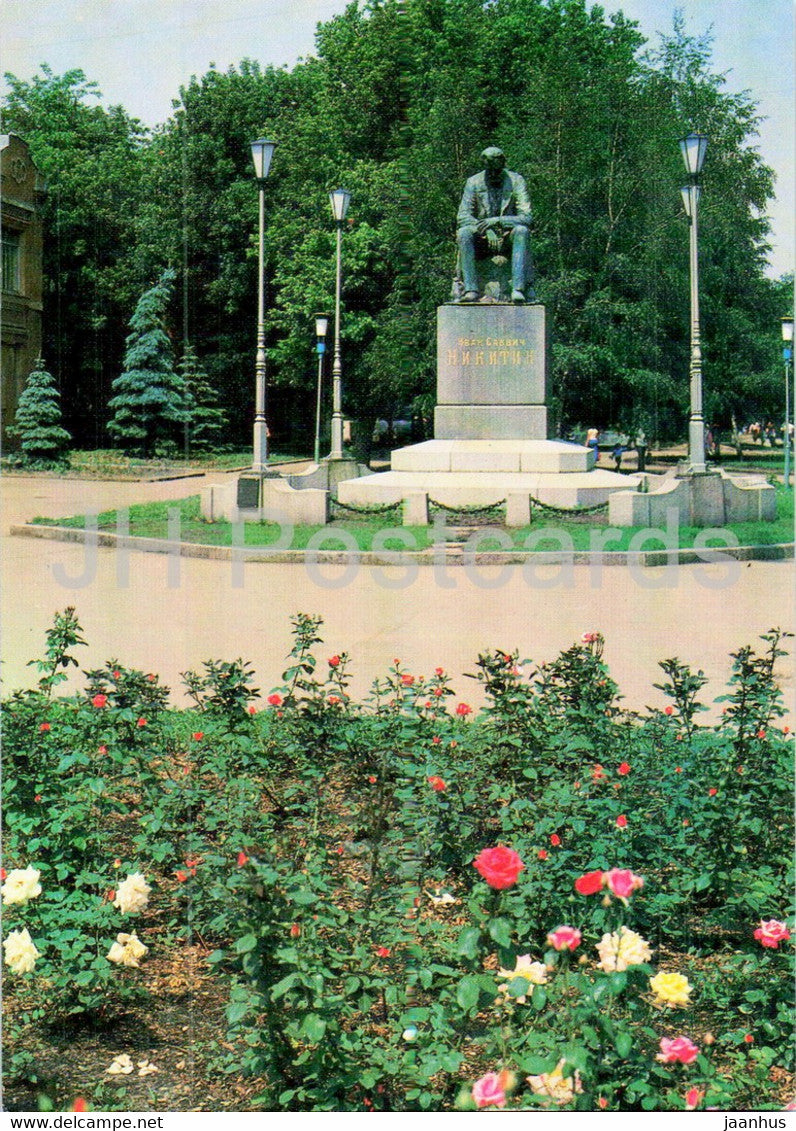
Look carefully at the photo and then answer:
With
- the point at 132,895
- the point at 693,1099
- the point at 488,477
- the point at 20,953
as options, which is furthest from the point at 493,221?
the point at 693,1099

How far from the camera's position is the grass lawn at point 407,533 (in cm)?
1439

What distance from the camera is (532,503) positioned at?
16.6 meters

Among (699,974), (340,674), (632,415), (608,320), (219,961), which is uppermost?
(608,320)

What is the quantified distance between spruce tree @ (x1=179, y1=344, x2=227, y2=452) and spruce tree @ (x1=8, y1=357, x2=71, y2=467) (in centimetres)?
321

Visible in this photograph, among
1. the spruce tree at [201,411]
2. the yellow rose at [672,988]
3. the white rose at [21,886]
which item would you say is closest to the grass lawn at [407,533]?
the white rose at [21,886]

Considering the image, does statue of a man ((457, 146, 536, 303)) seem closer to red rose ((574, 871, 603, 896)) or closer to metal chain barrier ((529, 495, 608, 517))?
metal chain barrier ((529, 495, 608, 517))

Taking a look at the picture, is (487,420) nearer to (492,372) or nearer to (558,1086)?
(492,372)

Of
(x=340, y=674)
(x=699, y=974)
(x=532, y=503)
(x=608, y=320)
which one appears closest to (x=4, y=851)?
(x=340, y=674)

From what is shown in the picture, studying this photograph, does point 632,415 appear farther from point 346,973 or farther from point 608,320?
point 346,973

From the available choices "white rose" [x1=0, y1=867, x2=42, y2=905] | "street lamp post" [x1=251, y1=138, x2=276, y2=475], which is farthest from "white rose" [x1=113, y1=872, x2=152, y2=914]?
"street lamp post" [x1=251, y1=138, x2=276, y2=475]

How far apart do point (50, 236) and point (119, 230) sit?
1270 millimetres

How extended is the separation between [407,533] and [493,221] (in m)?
6.63

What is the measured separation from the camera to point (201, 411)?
101ft

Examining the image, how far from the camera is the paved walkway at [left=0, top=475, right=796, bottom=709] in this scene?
7.74 meters
